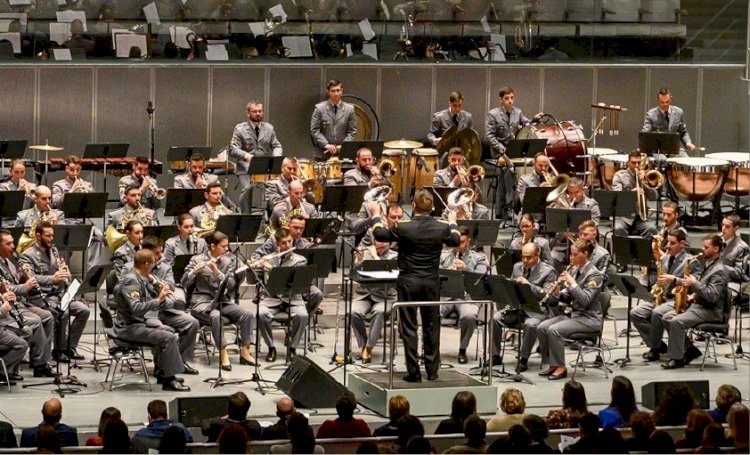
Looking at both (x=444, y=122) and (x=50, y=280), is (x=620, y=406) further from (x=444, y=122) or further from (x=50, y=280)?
(x=444, y=122)

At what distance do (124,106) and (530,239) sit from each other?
25.3ft

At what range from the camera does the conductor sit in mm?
14078

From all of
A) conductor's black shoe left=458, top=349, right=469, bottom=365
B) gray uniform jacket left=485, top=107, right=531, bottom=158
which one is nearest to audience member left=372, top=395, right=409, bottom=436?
conductor's black shoe left=458, top=349, right=469, bottom=365

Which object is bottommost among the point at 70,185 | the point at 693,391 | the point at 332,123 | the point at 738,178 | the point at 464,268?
the point at 693,391

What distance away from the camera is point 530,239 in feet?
55.8

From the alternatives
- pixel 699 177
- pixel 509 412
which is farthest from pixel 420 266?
pixel 699 177

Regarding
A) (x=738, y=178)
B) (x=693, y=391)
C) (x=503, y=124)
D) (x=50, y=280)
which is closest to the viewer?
(x=693, y=391)

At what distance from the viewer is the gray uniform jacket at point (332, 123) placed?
21.3m

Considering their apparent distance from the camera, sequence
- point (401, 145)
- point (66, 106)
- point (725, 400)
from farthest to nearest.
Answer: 1. point (66, 106)
2. point (401, 145)
3. point (725, 400)

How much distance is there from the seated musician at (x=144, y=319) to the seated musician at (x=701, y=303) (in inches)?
191

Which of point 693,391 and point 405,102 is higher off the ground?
point 405,102

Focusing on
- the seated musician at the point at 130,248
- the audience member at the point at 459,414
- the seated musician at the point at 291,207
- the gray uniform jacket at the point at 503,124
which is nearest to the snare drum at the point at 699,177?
the gray uniform jacket at the point at 503,124

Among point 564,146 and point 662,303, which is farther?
point 564,146

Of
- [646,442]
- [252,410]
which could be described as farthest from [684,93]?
[646,442]
